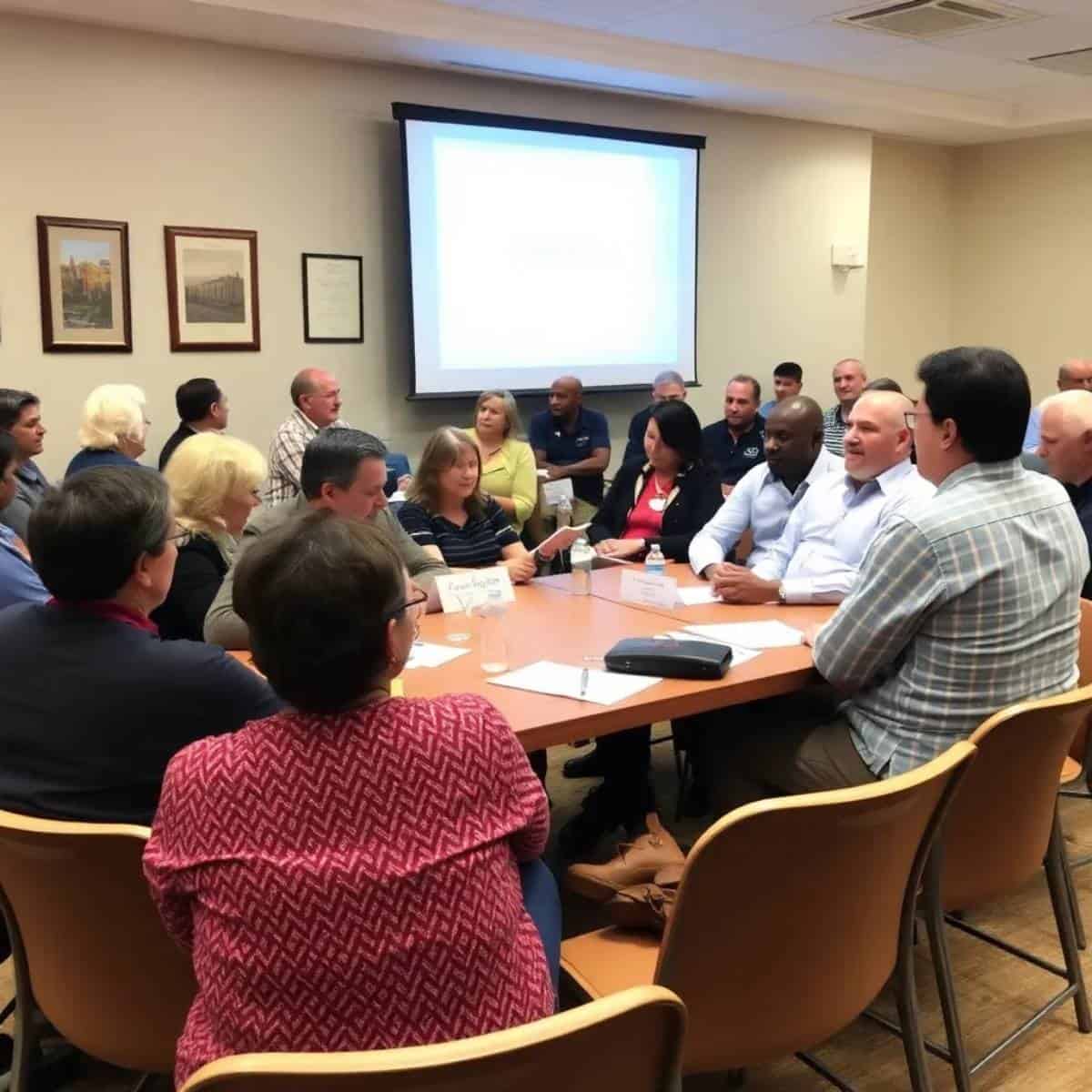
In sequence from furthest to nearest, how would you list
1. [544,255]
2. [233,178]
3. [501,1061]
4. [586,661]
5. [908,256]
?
[908,256] → [544,255] → [233,178] → [586,661] → [501,1061]

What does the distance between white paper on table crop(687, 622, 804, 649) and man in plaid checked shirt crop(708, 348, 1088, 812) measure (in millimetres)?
266

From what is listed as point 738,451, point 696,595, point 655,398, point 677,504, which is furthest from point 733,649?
point 655,398

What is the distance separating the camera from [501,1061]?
995mm

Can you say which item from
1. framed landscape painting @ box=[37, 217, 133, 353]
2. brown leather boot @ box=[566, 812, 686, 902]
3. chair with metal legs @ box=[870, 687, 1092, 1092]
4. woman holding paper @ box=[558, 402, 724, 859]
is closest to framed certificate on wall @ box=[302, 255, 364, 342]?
framed landscape painting @ box=[37, 217, 133, 353]

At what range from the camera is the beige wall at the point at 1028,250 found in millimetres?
9195

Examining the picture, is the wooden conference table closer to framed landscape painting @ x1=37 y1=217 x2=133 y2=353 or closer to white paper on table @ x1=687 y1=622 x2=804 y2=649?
white paper on table @ x1=687 y1=622 x2=804 y2=649

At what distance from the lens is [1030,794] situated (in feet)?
6.77

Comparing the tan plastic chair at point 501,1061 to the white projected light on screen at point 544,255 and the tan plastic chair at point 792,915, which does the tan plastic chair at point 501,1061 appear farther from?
the white projected light on screen at point 544,255

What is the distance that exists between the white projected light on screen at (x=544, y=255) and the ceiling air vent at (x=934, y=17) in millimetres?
1555

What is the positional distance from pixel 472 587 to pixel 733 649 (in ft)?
2.32

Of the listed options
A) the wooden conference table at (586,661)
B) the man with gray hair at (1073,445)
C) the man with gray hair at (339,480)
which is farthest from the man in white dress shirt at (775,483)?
the man with gray hair at (339,480)

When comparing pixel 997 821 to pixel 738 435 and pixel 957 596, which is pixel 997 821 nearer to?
pixel 957 596

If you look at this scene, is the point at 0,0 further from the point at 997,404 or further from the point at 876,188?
the point at 876,188

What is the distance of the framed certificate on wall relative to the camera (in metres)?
6.07
